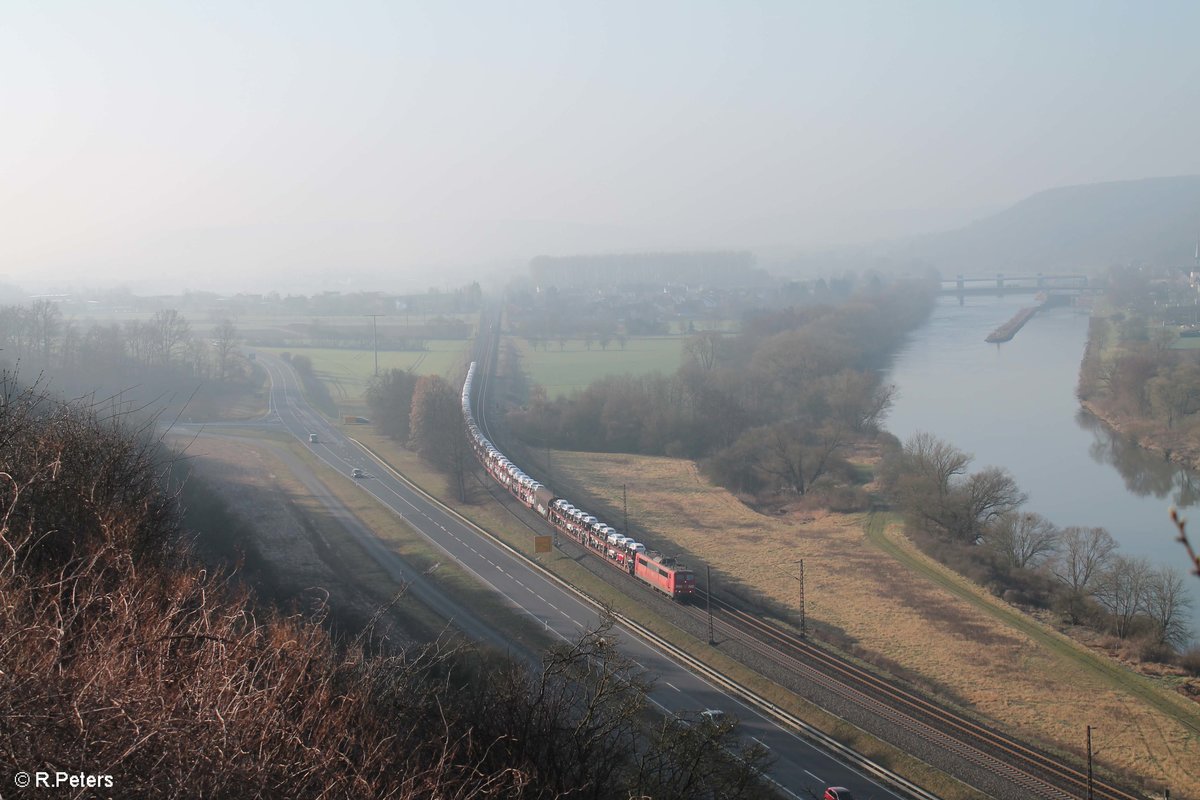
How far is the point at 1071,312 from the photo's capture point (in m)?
48.7

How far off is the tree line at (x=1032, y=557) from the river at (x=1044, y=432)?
95 centimetres

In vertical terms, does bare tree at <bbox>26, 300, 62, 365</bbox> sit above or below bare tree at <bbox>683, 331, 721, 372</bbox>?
above

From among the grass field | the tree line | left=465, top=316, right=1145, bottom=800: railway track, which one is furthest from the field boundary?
the grass field

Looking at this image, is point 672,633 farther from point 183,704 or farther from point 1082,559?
point 183,704

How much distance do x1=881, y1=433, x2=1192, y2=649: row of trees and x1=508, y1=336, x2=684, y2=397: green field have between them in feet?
38.2

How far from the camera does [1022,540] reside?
1234cm

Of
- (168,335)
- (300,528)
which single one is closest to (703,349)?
(168,335)

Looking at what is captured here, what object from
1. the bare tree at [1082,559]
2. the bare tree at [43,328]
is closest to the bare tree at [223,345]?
the bare tree at [43,328]

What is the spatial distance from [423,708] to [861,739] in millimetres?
4375

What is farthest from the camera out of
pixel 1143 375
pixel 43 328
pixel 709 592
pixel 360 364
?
pixel 360 364

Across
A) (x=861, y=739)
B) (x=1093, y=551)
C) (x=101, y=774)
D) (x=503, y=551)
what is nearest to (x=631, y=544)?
(x=503, y=551)

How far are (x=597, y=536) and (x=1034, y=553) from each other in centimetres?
605

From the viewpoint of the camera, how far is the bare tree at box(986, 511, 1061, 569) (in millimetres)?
12195

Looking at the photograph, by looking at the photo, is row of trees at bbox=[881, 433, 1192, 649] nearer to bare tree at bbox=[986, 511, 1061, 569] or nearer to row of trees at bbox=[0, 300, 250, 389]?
bare tree at bbox=[986, 511, 1061, 569]
